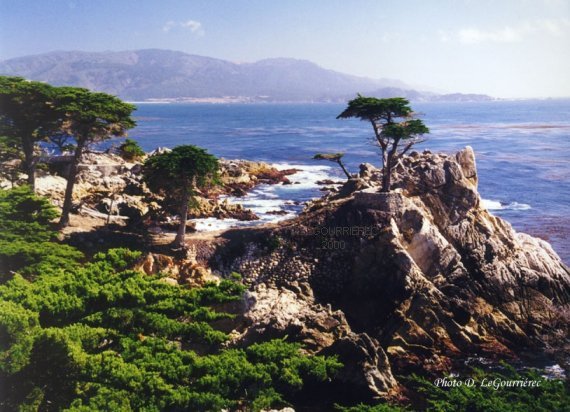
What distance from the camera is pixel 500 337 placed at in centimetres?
2405

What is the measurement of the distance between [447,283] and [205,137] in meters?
94.2

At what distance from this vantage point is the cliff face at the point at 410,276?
22625mm

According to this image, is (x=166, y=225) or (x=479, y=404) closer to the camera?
(x=479, y=404)

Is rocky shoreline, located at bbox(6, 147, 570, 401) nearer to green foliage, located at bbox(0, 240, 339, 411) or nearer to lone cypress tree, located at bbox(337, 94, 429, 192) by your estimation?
lone cypress tree, located at bbox(337, 94, 429, 192)

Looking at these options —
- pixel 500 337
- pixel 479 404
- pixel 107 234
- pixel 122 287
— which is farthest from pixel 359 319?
pixel 107 234

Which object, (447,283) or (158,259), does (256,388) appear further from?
(447,283)

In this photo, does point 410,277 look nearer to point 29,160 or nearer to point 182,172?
point 182,172

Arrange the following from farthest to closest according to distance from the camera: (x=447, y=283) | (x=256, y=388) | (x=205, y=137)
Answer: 1. (x=205, y=137)
2. (x=447, y=283)
3. (x=256, y=388)

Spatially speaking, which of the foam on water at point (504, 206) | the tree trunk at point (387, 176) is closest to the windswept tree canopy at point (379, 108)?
the tree trunk at point (387, 176)

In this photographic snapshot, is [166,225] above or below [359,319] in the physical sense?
above

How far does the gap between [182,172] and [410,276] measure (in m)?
13.4

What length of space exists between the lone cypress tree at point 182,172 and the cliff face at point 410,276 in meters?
3.58

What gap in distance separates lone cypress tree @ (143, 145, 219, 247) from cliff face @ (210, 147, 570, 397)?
3.58m

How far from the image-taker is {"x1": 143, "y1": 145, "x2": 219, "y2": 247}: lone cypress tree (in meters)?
25.7
